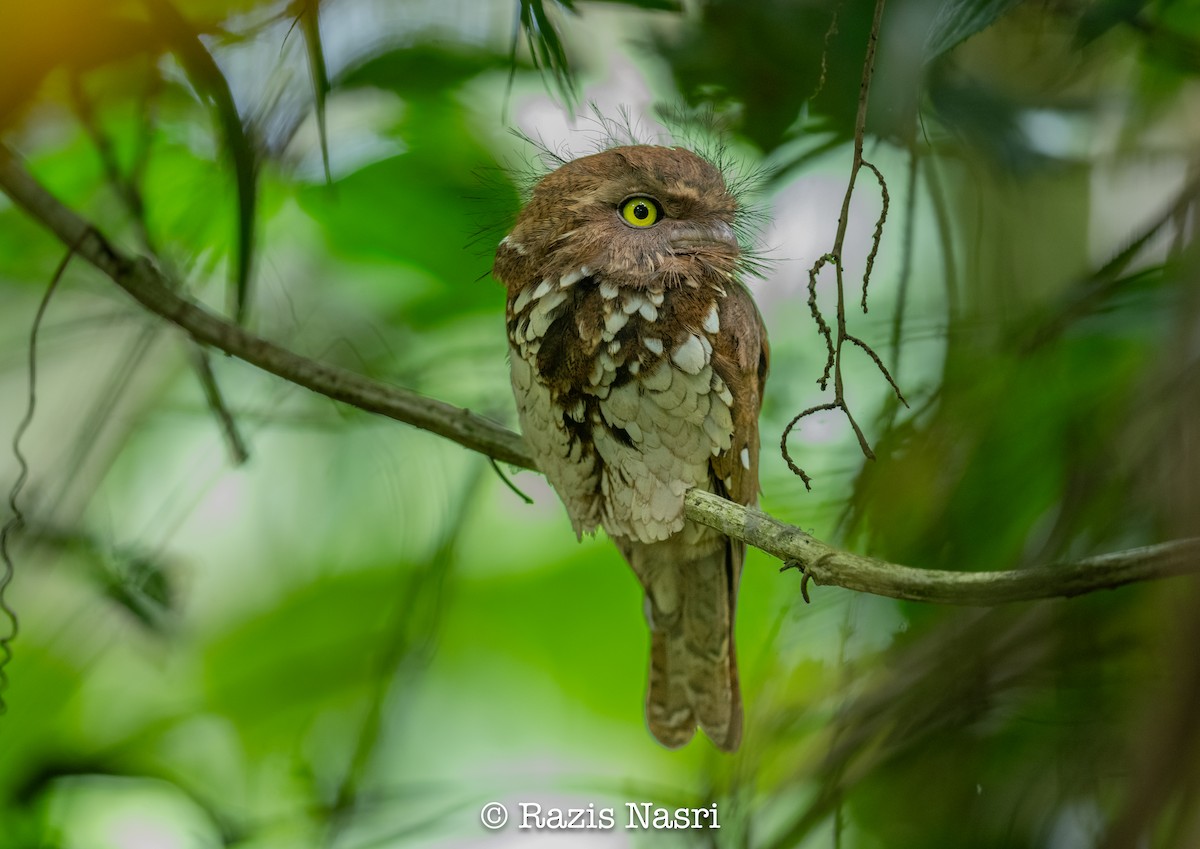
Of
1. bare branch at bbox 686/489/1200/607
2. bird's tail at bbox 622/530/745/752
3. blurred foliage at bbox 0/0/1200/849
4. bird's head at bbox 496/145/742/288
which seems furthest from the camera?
bird's tail at bbox 622/530/745/752

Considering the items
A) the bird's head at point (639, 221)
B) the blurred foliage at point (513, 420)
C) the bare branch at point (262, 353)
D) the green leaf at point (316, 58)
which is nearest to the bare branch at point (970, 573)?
the blurred foliage at point (513, 420)

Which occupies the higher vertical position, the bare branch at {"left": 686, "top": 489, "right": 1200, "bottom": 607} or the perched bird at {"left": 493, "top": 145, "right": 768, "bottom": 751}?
the perched bird at {"left": 493, "top": 145, "right": 768, "bottom": 751}

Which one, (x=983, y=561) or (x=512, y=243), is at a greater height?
(x=512, y=243)

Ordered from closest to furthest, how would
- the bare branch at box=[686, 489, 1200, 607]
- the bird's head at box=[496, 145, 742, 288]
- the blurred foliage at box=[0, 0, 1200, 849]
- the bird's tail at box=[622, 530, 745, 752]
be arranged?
→ the bare branch at box=[686, 489, 1200, 607] < the bird's head at box=[496, 145, 742, 288] < the blurred foliage at box=[0, 0, 1200, 849] < the bird's tail at box=[622, 530, 745, 752]

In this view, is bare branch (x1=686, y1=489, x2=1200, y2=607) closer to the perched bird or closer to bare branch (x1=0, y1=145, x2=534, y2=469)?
the perched bird

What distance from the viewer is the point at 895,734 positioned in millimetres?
1470

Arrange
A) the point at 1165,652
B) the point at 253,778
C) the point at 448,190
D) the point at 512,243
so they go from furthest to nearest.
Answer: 1. the point at 253,778
2. the point at 448,190
3. the point at 512,243
4. the point at 1165,652

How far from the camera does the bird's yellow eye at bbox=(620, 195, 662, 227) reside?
122cm

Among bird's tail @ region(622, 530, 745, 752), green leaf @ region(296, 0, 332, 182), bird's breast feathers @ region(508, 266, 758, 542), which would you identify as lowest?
bird's tail @ region(622, 530, 745, 752)

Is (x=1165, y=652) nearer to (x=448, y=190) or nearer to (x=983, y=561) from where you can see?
(x=983, y=561)

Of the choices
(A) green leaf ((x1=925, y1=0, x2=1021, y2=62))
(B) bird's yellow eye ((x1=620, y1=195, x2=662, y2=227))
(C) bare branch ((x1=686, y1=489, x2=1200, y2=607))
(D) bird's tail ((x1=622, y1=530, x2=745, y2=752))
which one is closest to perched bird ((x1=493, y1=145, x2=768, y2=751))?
(B) bird's yellow eye ((x1=620, y1=195, x2=662, y2=227))

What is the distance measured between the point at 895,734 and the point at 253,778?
130 cm

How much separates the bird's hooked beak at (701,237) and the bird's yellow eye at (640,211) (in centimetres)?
4

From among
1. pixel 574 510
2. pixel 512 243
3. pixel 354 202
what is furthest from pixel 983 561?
pixel 354 202
